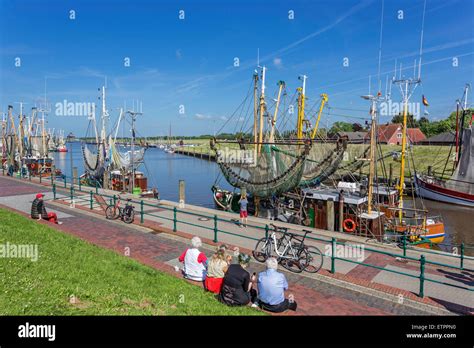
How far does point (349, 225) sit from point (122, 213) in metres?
12.0

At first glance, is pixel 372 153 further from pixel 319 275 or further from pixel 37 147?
pixel 37 147

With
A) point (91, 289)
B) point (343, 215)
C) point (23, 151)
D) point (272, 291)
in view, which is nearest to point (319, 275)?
point (272, 291)

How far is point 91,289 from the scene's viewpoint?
715cm

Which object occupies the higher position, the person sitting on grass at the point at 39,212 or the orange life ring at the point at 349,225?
the person sitting on grass at the point at 39,212

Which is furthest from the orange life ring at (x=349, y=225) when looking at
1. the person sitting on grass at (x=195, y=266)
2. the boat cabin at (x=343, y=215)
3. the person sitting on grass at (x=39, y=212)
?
the person sitting on grass at (x=39, y=212)

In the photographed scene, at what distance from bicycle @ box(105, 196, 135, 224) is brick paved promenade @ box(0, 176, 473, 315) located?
13.8 inches

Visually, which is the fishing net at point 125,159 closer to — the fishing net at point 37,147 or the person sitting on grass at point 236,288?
the fishing net at point 37,147

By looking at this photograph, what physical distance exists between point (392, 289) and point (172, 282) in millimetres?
5820

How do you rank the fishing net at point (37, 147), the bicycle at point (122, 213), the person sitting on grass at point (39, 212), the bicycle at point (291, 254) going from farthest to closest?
the fishing net at point (37, 147) < the bicycle at point (122, 213) < the person sitting on grass at point (39, 212) < the bicycle at point (291, 254)

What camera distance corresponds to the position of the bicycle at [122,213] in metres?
16.3

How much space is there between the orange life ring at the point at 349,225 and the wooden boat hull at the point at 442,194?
62.2ft

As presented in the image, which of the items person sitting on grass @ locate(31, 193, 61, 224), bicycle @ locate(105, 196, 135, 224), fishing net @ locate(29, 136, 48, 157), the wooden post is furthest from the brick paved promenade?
fishing net @ locate(29, 136, 48, 157)

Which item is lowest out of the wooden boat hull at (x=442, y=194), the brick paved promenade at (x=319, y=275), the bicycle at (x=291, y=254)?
the wooden boat hull at (x=442, y=194)

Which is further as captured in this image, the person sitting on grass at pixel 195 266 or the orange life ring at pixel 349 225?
the orange life ring at pixel 349 225
